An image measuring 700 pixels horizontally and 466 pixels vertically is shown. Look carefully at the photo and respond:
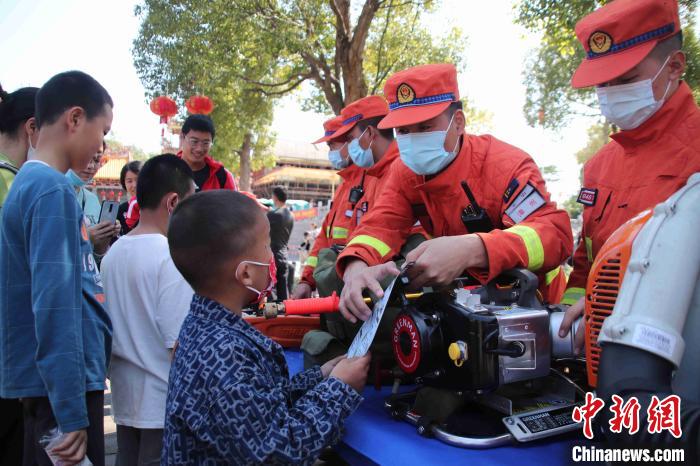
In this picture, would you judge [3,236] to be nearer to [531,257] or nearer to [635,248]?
[531,257]

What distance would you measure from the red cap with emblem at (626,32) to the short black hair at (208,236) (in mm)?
1321

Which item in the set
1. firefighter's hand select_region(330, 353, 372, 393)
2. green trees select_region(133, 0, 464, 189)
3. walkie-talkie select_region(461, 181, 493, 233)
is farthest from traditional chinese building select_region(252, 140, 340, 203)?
firefighter's hand select_region(330, 353, 372, 393)

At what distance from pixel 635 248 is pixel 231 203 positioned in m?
0.99

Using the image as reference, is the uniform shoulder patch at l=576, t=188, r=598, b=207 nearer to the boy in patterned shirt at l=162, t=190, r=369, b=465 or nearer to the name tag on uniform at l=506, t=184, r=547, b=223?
the name tag on uniform at l=506, t=184, r=547, b=223

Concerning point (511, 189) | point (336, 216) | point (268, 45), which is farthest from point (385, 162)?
point (268, 45)

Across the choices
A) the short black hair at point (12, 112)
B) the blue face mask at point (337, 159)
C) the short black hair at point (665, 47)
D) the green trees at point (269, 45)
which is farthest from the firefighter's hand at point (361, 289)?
the green trees at point (269, 45)

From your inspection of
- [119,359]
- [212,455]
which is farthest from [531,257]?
[119,359]

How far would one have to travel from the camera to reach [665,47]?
1757 mm

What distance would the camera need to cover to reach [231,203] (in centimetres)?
137

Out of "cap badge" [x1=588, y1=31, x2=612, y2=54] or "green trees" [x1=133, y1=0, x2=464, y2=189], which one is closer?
"cap badge" [x1=588, y1=31, x2=612, y2=54]

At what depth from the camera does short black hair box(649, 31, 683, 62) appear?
174 cm

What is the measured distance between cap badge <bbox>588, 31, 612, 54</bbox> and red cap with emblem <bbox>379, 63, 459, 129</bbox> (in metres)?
0.54

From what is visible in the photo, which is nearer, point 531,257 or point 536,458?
point 536,458

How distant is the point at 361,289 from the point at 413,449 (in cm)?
50
